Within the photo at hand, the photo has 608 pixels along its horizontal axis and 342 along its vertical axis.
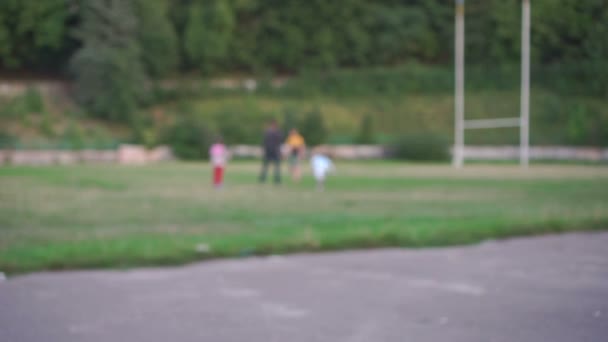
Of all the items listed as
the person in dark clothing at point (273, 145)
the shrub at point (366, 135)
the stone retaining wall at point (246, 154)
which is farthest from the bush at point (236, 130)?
the person in dark clothing at point (273, 145)

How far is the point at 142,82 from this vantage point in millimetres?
57531

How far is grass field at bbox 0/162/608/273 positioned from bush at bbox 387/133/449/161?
2216 centimetres

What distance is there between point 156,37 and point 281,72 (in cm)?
1333

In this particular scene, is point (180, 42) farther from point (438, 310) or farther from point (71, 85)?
point (438, 310)

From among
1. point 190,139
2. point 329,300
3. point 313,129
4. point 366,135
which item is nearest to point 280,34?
point 313,129

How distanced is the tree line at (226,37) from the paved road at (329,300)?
105 feet

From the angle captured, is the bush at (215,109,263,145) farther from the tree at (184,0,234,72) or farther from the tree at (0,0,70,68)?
the tree at (184,0,234,72)

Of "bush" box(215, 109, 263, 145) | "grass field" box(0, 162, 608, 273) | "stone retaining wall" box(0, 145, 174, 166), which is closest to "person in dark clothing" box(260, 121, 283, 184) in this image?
"grass field" box(0, 162, 608, 273)

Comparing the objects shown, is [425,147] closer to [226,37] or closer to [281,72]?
[281,72]

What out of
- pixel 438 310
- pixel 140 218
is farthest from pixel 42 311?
pixel 140 218

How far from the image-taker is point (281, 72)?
67.4 metres

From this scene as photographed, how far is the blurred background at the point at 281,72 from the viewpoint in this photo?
1610 inches

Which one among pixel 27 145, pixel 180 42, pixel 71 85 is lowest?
pixel 27 145

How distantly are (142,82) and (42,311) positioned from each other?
2092 inches
